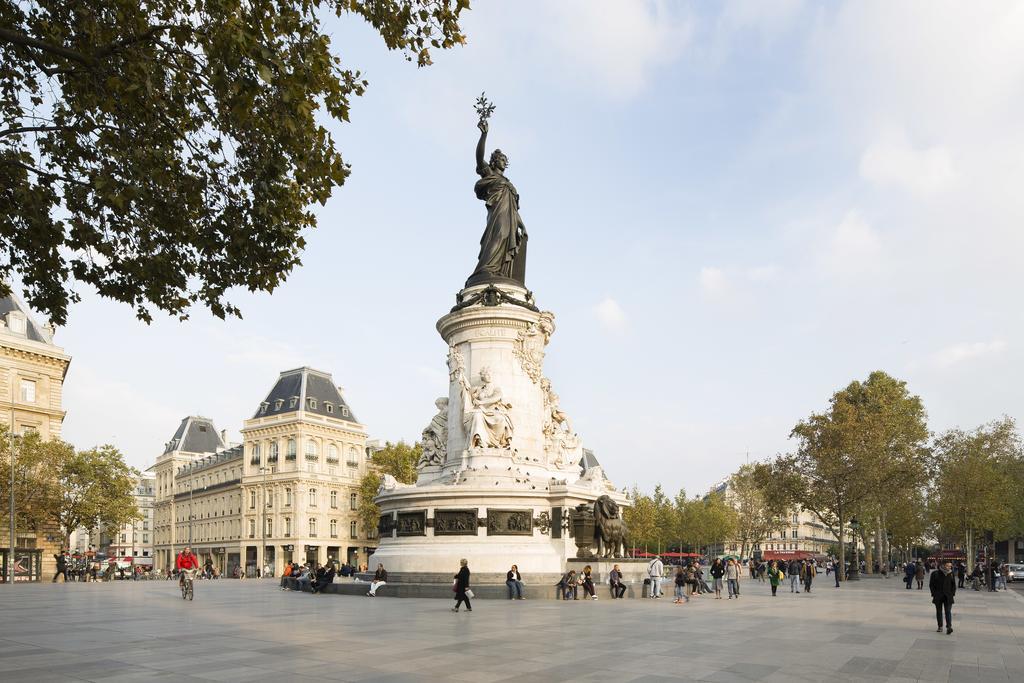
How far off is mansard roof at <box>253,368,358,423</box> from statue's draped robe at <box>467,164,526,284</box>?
57.5 metres

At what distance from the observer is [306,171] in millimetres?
11516

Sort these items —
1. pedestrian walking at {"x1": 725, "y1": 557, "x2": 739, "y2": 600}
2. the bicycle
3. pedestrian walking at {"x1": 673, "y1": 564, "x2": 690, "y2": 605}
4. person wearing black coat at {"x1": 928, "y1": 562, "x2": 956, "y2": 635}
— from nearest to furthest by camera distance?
person wearing black coat at {"x1": 928, "y1": 562, "x2": 956, "y2": 635} < pedestrian walking at {"x1": 673, "y1": 564, "x2": 690, "y2": 605} < the bicycle < pedestrian walking at {"x1": 725, "y1": 557, "x2": 739, "y2": 600}

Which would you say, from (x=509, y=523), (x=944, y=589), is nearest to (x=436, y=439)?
(x=509, y=523)

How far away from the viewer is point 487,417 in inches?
1180

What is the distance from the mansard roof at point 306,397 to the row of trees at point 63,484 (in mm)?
28882

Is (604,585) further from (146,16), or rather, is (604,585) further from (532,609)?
(146,16)

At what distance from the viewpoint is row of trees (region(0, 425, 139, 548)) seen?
5188cm

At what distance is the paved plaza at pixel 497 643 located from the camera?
39.0 feet

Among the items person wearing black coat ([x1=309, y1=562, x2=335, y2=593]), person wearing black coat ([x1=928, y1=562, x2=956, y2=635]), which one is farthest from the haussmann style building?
person wearing black coat ([x1=928, y1=562, x2=956, y2=635])

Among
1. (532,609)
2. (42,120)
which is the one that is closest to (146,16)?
(42,120)

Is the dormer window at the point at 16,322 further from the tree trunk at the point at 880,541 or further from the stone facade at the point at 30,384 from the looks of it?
the tree trunk at the point at 880,541

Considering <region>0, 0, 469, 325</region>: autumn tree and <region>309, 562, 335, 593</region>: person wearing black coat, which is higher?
<region>0, 0, 469, 325</region>: autumn tree

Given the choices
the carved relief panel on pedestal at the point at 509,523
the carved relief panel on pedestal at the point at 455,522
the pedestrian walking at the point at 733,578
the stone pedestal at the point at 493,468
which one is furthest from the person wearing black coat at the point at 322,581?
the pedestrian walking at the point at 733,578

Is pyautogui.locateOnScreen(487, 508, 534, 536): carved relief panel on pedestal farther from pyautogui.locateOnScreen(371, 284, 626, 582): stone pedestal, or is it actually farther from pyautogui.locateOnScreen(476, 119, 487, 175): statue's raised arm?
pyautogui.locateOnScreen(476, 119, 487, 175): statue's raised arm
